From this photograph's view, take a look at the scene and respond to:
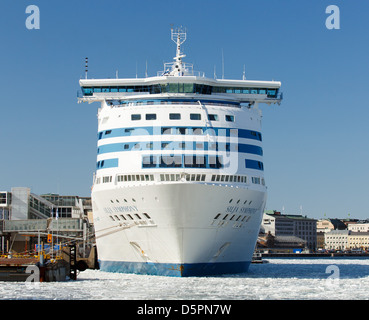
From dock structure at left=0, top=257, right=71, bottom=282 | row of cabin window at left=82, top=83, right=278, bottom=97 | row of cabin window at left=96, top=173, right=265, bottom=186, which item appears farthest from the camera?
row of cabin window at left=82, top=83, right=278, bottom=97

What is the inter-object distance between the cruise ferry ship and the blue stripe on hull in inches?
2.1

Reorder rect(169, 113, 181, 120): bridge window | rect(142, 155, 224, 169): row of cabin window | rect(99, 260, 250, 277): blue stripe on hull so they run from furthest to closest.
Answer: rect(169, 113, 181, 120): bridge window, rect(142, 155, 224, 169): row of cabin window, rect(99, 260, 250, 277): blue stripe on hull

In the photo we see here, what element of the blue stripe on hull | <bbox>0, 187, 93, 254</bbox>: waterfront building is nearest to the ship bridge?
the blue stripe on hull

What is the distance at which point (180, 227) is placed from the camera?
3769 cm

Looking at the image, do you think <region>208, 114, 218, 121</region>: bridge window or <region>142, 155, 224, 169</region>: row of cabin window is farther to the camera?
<region>208, 114, 218, 121</region>: bridge window

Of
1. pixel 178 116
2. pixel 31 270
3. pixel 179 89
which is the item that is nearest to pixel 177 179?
pixel 178 116

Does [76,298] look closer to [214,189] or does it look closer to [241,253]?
[214,189]

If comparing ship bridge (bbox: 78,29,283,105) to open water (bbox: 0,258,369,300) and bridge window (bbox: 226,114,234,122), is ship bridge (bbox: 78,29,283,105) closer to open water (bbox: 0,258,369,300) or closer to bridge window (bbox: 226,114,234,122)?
bridge window (bbox: 226,114,234,122)

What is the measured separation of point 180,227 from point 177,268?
2167 mm

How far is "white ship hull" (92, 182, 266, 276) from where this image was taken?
37719 mm

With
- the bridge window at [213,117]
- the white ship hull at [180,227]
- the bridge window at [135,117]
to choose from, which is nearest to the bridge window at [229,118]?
the bridge window at [213,117]

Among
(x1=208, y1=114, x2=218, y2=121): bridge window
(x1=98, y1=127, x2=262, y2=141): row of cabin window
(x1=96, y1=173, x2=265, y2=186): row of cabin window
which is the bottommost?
(x1=96, y1=173, x2=265, y2=186): row of cabin window

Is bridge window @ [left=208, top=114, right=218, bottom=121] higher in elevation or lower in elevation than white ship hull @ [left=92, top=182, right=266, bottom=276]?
higher

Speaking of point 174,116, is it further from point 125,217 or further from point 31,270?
point 31,270
